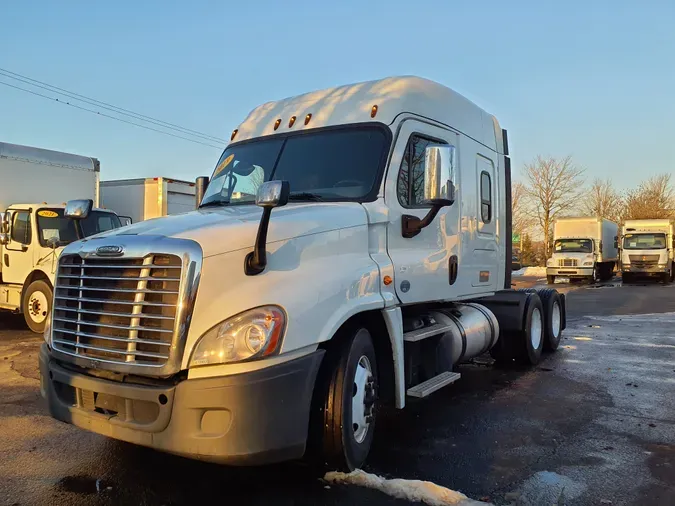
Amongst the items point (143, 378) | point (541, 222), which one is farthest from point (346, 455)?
point (541, 222)

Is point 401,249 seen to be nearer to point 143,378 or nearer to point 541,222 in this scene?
point 143,378

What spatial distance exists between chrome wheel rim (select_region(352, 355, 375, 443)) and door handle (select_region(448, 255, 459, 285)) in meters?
1.73

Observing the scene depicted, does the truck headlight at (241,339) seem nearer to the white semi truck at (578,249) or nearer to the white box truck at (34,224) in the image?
the white box truck at (34,224)

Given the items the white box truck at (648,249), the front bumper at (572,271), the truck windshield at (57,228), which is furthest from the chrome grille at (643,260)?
the truck windshield at (57,228)

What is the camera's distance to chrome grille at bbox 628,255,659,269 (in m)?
31.2

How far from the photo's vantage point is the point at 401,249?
15.9 ft

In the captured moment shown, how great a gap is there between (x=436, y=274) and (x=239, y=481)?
252 centimetres

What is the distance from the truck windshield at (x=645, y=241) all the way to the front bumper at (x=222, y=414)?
33069mm

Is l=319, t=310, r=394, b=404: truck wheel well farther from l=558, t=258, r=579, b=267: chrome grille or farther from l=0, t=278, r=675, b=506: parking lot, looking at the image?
l=558, t=258, r=579, b=267: chrome grille

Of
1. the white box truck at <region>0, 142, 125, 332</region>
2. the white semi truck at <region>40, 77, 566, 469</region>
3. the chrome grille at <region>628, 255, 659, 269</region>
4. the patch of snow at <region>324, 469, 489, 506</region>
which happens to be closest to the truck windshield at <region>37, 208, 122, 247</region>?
the white box truck at <region>0, 142, 125, 332</region>

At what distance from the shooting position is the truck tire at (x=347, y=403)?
12.7 ft

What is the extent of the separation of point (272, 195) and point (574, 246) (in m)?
31.7

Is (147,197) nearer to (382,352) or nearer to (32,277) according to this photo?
(32,277)

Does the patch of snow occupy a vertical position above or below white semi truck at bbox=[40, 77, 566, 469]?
below
